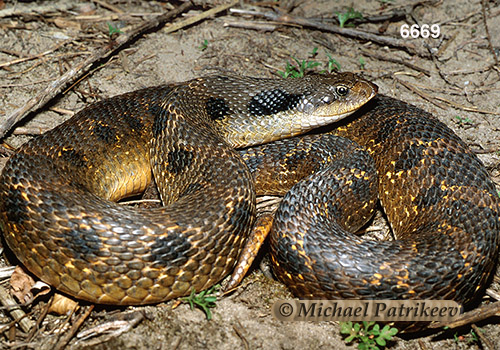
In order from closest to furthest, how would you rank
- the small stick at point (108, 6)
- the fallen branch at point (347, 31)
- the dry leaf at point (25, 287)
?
the dry leaf at point (25, 287), the fallen branch at point (347, 31), the small stick at point (108, 6)

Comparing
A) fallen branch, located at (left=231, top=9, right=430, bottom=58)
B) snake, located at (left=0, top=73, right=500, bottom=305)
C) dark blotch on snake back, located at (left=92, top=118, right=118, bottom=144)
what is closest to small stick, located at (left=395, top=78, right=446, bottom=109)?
fallen branch, located at (left=231, top=9, right=430, bottom=58)

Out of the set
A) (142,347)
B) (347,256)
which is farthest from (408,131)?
(142,347)

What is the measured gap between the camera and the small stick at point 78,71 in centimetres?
673

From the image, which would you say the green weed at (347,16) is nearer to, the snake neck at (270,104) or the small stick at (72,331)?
the snake neck at (270,104)

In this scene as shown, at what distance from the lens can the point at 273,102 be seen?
6414 mm

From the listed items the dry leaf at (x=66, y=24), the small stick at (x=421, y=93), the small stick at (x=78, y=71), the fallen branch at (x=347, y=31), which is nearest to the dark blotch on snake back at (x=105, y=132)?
the small stick at (x=78, y=71)

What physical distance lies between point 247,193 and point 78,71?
12.3ft

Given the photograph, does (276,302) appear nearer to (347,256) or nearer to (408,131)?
(347,256)

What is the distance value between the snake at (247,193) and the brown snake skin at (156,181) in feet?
0.05

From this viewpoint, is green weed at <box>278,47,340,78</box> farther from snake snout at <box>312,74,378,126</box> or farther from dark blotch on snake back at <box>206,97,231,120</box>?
dark blotch on snake back at <box>206,97,231,120</box>

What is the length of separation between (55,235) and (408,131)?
4177mm

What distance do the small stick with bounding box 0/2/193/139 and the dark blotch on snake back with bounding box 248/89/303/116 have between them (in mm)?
2800

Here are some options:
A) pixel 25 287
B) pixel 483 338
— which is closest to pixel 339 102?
pixel 483 338

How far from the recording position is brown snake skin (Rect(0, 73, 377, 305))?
4.60m
